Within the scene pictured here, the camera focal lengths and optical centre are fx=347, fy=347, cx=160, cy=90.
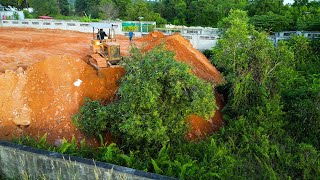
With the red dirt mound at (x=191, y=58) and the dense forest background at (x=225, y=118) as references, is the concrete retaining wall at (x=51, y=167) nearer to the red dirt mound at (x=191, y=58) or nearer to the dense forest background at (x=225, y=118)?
the dense forest background at (x=225, y=118)

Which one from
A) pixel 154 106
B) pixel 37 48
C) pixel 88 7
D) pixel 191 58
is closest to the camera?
pixel 154 106

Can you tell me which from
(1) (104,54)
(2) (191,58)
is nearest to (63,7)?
(2) (191,58)

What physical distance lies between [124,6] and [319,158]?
40955 millimetres

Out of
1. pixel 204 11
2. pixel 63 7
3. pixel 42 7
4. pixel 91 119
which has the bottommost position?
pixel 91 119

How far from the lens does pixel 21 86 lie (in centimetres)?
1371

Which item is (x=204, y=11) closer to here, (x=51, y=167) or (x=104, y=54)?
(x=104, y=54)

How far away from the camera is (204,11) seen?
41.8m

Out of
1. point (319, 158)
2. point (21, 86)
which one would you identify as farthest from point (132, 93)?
point (319, 158)

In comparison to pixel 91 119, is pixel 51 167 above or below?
below

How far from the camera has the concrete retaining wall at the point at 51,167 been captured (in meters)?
8.99

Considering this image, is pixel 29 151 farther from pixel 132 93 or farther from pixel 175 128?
pixel 175 128

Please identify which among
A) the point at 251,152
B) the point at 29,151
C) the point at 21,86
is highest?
the point at 21,86

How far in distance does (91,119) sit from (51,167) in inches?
119

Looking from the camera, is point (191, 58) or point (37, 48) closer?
point (191, 58)
